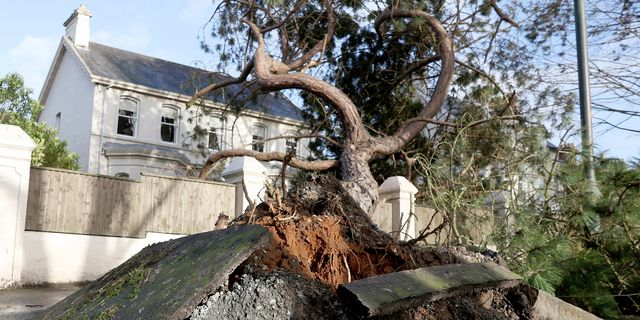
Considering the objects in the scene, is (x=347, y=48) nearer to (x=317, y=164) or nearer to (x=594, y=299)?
(x=317, y=164)

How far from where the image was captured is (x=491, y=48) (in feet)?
42.4

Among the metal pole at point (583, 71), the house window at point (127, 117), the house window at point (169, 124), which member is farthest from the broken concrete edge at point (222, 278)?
the house window at point (169, 124)

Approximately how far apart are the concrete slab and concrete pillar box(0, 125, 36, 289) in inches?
15.0

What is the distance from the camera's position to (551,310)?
3.08m

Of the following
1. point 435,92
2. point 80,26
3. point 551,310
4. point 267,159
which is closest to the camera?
point 551,310

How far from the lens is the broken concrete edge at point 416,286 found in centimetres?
214

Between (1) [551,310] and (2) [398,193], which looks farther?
(2) [398,193]

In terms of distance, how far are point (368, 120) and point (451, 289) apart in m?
11.7

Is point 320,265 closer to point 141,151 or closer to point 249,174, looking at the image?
point 249,174

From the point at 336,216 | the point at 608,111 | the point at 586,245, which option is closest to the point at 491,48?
the point at 608,111

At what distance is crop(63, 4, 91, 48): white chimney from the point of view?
24.5 meters

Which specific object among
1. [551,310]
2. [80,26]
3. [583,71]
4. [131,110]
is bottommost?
[551,310]

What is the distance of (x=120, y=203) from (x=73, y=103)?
51.7 ft

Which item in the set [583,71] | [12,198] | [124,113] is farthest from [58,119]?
[583,71]
